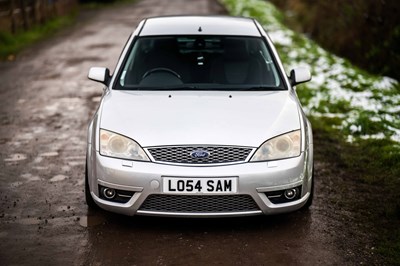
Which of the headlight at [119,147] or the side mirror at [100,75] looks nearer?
the headlight at [119,147]

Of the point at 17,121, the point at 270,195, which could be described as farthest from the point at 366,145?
the point at 17,121

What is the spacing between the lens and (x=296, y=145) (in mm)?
5195

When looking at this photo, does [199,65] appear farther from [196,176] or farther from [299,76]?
A: [196,176]

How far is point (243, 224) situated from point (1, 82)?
8.06 m

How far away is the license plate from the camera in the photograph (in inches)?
191

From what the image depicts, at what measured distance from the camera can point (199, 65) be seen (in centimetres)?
640

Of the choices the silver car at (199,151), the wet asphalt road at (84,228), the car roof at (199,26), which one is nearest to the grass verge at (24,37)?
the wet asphalt road at (84,228)

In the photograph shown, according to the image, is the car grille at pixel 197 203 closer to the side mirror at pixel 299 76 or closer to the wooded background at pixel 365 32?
the side mirror at pixel 299 76

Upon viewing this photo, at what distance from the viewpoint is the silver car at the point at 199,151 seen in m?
4.90

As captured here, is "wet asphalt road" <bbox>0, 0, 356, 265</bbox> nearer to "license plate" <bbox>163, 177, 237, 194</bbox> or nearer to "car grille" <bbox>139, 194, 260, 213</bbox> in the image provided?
"car grille" <bbox>139, 194, 260, 213</bbox>

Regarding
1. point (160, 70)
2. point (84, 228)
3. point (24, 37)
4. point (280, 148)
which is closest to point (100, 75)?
point (160, 70)

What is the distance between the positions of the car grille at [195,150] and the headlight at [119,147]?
91mm

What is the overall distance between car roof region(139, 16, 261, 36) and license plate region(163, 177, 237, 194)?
2185mm

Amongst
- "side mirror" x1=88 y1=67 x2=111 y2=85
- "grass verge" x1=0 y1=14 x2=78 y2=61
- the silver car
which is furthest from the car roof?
"grass verge" x1=0 y1=14 x2=78 y2=61
